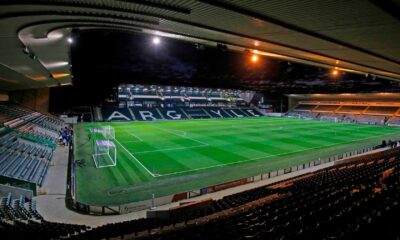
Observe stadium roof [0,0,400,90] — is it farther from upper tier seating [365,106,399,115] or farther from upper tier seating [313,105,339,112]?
upper tier seating [313,105,339,112]

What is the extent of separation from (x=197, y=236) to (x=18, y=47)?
1072 cm

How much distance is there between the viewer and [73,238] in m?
6.07

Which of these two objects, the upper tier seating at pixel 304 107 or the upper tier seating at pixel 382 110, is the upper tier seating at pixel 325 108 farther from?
the upper tier seating at pixel 382 110

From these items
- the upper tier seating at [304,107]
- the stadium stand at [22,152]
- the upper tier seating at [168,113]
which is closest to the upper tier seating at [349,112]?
the upper tier seating at [304,107]

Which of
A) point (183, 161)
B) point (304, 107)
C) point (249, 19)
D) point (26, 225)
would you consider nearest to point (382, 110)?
point (304, 107)

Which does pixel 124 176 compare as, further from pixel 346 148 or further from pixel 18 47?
pixel 346 148

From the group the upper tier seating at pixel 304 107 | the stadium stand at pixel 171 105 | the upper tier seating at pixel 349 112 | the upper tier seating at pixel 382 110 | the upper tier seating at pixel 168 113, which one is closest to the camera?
the upper tier seating at pixel 168 113

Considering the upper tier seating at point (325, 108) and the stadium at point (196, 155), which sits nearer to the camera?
the stadium at point (196, 155)

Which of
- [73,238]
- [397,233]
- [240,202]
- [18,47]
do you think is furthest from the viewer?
[18,47]

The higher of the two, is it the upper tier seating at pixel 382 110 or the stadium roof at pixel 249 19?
the stadium roof at pixel 249 19

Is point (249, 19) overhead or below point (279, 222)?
overhead

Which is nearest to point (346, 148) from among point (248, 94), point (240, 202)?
point (240, 202)

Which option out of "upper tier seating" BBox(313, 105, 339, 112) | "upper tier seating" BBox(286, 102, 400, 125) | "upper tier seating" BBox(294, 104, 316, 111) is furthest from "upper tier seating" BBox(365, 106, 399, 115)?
"upper tier seating" BBox(294, 104, 316, 111)

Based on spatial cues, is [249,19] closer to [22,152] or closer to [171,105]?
[22,152]
